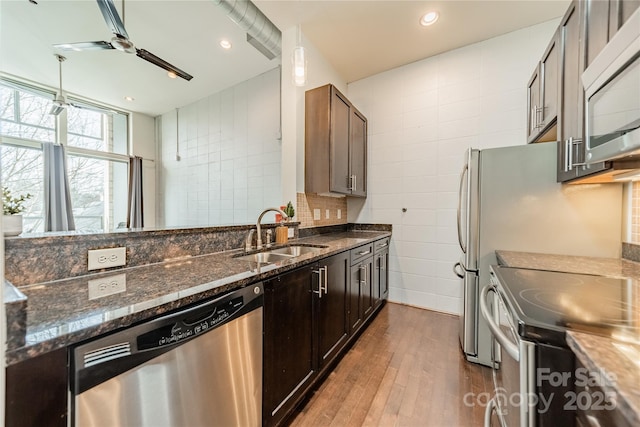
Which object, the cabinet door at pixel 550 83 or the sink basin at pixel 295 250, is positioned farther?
the sink basin at pixel 295 250

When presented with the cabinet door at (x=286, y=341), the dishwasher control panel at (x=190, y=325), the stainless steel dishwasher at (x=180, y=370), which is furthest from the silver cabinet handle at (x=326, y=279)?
the dishwasher control panel at (x=190, y=325)

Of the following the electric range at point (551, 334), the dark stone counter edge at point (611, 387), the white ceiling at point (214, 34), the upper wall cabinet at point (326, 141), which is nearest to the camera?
the dark stone counter edge at point (611, 387)

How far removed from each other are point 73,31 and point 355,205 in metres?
3.79

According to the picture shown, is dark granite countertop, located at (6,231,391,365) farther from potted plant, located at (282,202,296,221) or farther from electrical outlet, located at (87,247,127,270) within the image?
potted plant, located at (282,202,296,221)

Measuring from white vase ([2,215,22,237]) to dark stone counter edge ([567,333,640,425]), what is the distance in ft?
5.85

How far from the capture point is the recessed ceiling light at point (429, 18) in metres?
2.24

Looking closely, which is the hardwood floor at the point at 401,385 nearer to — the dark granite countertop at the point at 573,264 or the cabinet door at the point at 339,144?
the dark granite countertop at the point at 573,264

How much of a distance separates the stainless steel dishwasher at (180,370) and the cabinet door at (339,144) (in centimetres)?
167

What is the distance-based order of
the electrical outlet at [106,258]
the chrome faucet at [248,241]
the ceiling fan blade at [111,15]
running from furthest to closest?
the chrome faucet at [248,241] < the ceiling fan blade at [111,15] < the electrical outlet at [106,258]

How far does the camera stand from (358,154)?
3037 mm

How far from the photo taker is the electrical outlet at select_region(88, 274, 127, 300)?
843 mm

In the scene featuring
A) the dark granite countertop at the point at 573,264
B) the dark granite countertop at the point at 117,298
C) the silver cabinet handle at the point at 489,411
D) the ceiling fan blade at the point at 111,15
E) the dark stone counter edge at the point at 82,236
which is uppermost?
the ceiling fan blade at the point at 111,15

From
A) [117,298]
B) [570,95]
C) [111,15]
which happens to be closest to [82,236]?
[117,298]

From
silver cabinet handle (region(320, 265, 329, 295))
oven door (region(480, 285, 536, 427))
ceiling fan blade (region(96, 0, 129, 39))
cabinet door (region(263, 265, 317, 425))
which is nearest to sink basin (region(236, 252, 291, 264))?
silver cabinet handle (region(320, 265, 329, 295))
